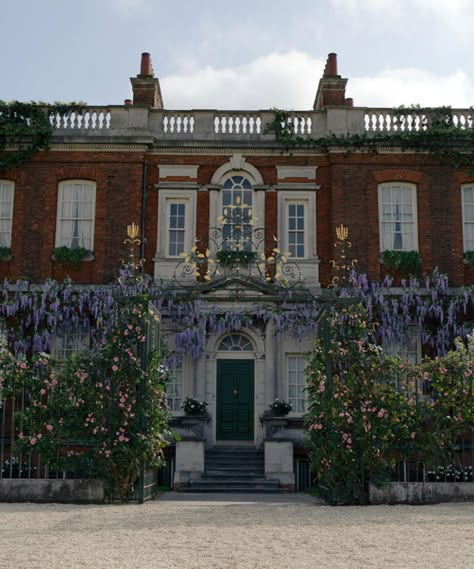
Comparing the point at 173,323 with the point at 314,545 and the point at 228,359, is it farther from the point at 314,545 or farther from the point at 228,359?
the point at 314,545

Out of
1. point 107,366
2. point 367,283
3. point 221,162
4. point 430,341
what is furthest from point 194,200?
point 107,366

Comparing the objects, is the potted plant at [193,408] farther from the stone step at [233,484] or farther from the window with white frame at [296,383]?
the window with white frame at [296,383]

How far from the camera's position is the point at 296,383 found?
19.6m

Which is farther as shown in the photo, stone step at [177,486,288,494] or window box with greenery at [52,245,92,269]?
window box with greenery at [52,245,92,269]

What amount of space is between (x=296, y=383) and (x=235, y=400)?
155cm

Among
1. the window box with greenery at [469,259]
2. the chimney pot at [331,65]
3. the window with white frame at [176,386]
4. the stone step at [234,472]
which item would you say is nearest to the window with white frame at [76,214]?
the window with white frame at [176,386]

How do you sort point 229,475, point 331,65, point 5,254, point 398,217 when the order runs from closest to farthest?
point 229,475, point 5,254, point 398,217, point 331,65

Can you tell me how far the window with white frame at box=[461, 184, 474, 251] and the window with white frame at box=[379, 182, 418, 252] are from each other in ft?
4.02

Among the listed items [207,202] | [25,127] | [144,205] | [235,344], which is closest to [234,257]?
[207,202]

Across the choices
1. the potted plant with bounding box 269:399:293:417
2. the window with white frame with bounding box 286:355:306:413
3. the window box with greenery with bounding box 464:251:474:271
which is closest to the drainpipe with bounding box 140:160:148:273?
the window with white frame with bounding box 286:355:306:413

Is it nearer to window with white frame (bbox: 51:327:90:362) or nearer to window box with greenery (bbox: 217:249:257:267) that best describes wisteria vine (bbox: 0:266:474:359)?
window with white frame (bbox: 51:327:90:362)

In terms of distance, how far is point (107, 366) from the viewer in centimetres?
1209

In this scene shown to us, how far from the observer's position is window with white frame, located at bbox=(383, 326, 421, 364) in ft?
63.3

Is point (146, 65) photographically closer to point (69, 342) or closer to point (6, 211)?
point (6, 211)
